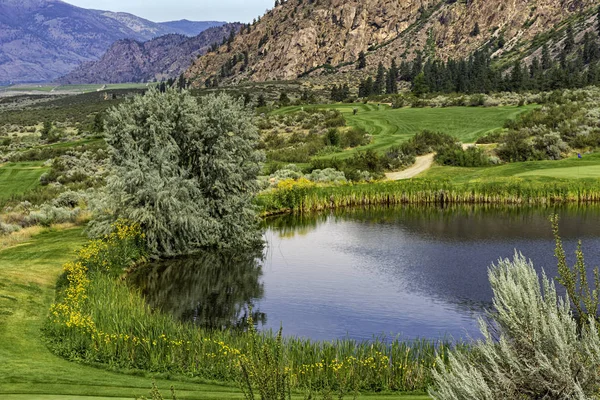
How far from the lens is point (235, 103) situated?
3306 cm

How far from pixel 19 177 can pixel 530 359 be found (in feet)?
178

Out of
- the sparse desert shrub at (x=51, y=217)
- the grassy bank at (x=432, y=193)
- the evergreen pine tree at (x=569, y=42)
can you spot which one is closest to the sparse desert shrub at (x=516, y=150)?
the grassy bank at (x=432, y=193)

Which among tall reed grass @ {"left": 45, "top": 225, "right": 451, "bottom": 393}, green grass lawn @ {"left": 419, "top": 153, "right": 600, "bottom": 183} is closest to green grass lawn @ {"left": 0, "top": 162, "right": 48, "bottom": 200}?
tall reed grass @ {"left": 45, "top": 225, "right": 451, "bottom": 393}

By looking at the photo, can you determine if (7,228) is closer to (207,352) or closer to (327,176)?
(207,352)

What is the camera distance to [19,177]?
56.5 m

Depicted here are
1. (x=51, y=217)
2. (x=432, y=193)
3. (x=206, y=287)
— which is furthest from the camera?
(x=432, y=193)

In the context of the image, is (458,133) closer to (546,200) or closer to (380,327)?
(546,200)

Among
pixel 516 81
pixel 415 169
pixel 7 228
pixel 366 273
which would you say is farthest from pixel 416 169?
pixel 516 81

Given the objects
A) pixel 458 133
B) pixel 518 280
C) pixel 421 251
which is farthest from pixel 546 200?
pixel 518 280

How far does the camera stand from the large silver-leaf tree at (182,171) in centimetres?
2969

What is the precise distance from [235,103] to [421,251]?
1210 cm

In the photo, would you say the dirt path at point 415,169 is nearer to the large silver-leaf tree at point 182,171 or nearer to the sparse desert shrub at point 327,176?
the sparse desert shrub at point 327,176

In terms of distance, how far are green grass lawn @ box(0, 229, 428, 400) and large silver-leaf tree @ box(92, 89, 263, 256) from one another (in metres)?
7.12

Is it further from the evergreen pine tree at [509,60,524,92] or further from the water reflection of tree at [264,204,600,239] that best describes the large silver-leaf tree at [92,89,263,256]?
the evergreen pine tree at [509,60,524,92]
